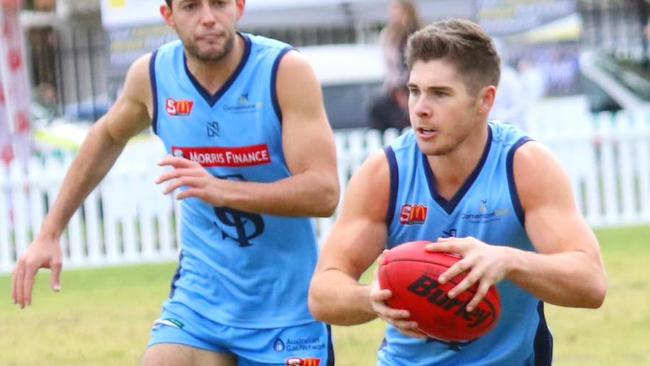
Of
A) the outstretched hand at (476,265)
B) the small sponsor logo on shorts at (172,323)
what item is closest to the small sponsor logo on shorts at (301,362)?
the small sponsor logo on shorts at (172,323)

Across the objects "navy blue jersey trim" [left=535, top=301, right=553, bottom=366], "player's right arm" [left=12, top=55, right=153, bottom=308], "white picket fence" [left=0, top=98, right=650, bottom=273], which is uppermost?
"player's right arm" [left=12, top=55, right=153, bottom=308]

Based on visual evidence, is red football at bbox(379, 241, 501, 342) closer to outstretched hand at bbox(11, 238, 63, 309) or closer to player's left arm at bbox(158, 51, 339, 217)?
player's left arm at bbox(158, 51, 339, 217)

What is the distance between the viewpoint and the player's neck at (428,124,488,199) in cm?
523

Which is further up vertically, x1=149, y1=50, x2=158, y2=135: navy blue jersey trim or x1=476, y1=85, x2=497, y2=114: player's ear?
x1=476, y1=85, x2=497, y2=114: player's ear

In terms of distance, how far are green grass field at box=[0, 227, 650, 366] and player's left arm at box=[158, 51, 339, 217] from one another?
3752 millimetres

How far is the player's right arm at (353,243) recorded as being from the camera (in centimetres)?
501

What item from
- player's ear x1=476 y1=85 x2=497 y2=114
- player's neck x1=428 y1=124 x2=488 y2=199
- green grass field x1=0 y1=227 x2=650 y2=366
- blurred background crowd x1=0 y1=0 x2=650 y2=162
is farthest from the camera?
blurred background crowd x1=0 y1=0 x2=650 y2=162

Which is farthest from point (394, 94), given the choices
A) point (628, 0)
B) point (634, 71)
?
point (628, 0)

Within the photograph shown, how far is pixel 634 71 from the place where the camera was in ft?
80.3

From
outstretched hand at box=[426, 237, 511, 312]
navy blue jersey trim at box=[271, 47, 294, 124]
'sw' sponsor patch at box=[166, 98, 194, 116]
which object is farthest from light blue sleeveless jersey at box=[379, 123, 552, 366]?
'sw' sponsor patch at box=[166, 98, 194, 116]

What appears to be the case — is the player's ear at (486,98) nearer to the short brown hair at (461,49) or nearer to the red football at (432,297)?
the short brown hair at (461,49)

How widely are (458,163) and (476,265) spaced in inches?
34.0

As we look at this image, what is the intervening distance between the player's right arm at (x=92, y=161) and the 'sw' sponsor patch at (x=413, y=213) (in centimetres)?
158

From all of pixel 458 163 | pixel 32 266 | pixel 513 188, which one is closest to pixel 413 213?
pixel 458 163
